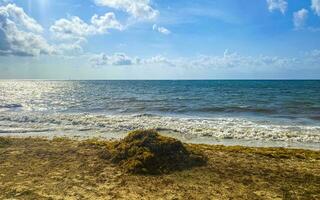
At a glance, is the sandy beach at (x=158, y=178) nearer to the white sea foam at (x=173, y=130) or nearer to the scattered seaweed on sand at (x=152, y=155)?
the scattered seaweed on sand at (x=152, y=155)

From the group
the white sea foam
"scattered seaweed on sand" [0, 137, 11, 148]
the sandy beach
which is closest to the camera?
the sandy beach

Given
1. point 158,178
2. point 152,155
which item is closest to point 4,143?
point 152,155

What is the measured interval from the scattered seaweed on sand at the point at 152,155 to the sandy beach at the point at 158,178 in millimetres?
308

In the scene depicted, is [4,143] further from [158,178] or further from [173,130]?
[173,130]

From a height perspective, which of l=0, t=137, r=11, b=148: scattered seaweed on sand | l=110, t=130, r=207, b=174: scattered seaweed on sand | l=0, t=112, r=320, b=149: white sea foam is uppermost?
l=110, t=130, r=207, b=174: scattered seaweed on sand

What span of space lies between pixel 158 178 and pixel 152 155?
111 cm

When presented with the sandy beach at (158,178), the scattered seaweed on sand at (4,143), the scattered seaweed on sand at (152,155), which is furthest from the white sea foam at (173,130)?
the scattered seaweed on sand at (152,155)

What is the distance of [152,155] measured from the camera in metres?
8.89

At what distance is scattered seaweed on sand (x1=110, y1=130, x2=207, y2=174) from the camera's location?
8.52 meters

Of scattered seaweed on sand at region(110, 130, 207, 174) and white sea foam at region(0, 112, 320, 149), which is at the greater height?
scattered seaweed on sand at region(110, 130, 207, 174)

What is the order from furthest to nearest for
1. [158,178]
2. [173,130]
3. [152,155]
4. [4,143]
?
[173,130] → [4,143] → [152,155] → [158,178]

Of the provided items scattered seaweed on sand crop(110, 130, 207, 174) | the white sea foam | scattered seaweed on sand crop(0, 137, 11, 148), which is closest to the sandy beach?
scattered seaweed on sand crop(110, 130, 207, 174)

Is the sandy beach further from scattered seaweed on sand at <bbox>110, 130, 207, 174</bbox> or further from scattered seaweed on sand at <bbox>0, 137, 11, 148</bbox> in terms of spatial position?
scattered seaweed on sand at <bbox>0, 137, 11, 148</bbox>

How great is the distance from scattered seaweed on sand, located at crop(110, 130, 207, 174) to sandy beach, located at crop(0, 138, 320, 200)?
308 mm
